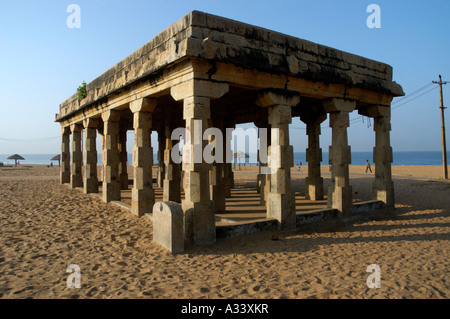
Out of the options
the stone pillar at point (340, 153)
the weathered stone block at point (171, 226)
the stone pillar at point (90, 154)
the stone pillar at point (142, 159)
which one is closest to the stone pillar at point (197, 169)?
the weathered stone block at point (171, 226)

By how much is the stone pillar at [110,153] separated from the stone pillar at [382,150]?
862cm

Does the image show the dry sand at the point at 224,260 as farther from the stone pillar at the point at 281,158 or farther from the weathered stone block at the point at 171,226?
the stone pillar at the point at 281,158

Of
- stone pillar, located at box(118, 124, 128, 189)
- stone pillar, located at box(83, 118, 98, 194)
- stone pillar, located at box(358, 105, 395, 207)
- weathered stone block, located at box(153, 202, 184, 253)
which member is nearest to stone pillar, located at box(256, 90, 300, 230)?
weathered stone block, located at box(153, 202, 184, 253)

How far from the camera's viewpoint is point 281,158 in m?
7.68

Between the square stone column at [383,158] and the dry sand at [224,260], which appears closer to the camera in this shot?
the dry sand at [224,260]

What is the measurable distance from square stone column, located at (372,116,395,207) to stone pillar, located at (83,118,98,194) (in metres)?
10.7

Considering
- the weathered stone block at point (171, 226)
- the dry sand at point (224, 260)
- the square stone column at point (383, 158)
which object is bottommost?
the dry sand at point (224, 260)

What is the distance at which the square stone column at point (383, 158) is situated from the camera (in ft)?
34.4

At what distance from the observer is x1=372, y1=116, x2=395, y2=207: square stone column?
34.4ft

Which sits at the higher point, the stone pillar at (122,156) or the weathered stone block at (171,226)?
the stone pillar at (122,156)

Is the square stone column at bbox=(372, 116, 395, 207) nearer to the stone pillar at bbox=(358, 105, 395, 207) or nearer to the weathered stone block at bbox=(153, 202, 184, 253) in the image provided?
the stone pillar at bbox=(358, 105, 395, 207)

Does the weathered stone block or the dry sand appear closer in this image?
the dry sand
